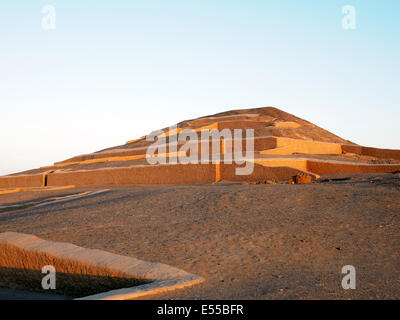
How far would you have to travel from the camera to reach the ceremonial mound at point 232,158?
35.8ft

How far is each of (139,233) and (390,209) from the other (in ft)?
11.5

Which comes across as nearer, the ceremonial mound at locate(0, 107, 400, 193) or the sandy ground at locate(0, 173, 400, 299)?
the sandy ground at locate(0, 173, 400, 299)

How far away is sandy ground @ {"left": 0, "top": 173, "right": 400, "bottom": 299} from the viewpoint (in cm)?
344

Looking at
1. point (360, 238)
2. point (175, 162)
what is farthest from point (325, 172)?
point (360, 238)

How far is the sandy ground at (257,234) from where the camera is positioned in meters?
3.44

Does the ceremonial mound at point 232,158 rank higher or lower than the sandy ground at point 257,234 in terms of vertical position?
higher

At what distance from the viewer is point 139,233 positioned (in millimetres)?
5125

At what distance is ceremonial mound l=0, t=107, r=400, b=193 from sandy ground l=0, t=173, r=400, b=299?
328 cm

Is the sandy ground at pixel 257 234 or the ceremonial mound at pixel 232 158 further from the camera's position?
the ceremonial mound at pixel 232 158

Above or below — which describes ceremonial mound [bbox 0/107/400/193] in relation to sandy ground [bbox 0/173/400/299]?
above

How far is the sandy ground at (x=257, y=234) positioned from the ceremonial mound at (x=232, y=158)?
3.28 metres

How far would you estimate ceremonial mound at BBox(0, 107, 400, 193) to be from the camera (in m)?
10.9
